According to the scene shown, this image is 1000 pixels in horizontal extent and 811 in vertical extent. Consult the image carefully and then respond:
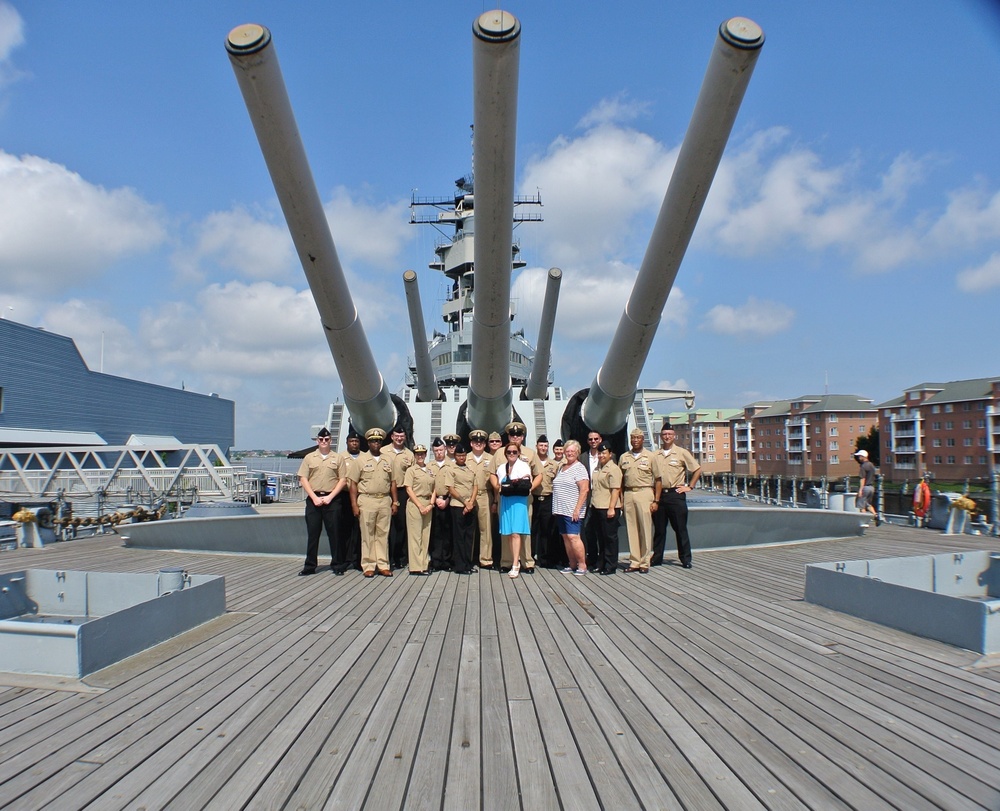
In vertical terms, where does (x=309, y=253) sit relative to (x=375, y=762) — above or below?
above

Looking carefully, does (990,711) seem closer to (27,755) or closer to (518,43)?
(27,755)

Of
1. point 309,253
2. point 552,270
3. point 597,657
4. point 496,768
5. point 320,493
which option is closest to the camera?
point 496,768

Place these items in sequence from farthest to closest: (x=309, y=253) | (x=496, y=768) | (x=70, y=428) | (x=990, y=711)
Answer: (x=70, y=428), (x=309, y=253), (x=990, y=711), (x=496, y=768)

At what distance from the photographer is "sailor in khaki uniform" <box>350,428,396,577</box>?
5430 millimetres

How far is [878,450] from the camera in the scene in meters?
52.1

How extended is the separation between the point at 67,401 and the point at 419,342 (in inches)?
982

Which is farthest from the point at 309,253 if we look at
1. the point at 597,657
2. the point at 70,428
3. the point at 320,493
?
the point at 70,428

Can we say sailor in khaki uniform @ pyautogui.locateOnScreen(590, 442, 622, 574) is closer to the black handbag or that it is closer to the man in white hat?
the black handbag

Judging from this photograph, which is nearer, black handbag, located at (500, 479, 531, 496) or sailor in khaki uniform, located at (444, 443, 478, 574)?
black handbag, located at (500, 479, 531, 496)

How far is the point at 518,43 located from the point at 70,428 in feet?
97.2

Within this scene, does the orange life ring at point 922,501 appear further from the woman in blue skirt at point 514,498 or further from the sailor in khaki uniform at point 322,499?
the sailor in khaki uniform at point 322,499

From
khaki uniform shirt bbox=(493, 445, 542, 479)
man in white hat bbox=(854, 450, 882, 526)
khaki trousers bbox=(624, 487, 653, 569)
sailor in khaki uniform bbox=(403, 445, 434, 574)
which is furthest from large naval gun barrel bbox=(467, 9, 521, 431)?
man in white hat bbox=(854, 450, 882, 526)

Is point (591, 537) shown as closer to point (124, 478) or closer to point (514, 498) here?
point (514, 498)

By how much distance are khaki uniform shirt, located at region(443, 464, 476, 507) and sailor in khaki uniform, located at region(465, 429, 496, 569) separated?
8cm
